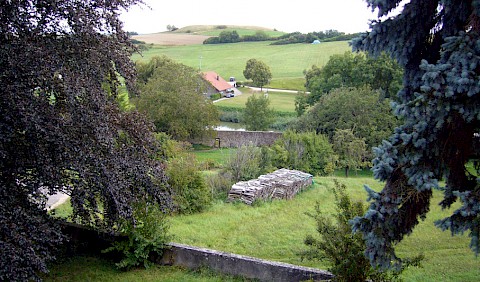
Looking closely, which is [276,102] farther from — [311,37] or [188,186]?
[188,186]

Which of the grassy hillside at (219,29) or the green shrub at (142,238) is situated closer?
the green shrub at (142,238)

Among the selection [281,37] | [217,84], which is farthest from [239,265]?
[281,37]

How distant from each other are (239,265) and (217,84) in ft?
190

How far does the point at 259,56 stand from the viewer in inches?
3184

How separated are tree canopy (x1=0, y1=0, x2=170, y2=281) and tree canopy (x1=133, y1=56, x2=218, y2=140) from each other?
98.4 feet

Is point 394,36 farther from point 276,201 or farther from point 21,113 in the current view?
point 276,201

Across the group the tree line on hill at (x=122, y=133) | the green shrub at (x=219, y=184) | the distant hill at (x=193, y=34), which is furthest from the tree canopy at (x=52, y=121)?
the distant hill at (x=193, y=34)

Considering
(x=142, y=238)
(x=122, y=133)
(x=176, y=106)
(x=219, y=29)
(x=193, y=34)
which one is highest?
(x=219, y=29)

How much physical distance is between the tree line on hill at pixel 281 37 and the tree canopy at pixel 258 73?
67.3 ft

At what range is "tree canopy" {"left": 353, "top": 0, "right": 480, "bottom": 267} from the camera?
516 cm

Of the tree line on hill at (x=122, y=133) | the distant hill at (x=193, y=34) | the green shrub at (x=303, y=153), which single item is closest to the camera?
the tree line on hill at (x=122, y=133)

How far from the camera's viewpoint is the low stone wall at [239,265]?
10.2 m

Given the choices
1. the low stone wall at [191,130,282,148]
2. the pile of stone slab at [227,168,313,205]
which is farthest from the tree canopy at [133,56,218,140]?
the pile of stone slab at [227,168,313,205]

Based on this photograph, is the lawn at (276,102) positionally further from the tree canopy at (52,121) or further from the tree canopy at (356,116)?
the tree canopy at (52,121)
